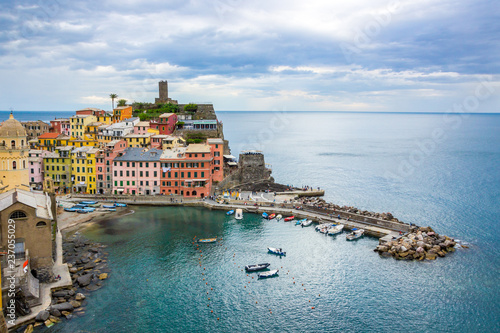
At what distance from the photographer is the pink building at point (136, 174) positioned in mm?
80188

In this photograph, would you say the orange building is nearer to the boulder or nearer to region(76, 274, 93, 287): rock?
region(76, 274, 93, 287): rock

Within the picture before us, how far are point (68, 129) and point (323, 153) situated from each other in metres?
113

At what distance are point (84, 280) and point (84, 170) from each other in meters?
43.3

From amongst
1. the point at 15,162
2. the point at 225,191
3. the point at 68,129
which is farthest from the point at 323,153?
the point at 15,162

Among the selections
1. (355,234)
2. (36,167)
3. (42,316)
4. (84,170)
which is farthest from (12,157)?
(355,234)

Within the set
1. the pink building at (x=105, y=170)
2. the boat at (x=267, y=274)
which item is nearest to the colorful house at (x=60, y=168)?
the pink building at (x=105, y=170)

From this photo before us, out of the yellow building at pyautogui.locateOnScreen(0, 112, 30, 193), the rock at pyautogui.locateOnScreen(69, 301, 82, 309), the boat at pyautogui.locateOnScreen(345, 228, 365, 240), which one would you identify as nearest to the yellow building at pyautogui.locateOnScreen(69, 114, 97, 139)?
the yellow building at pyautogui.locateOnScreen(0, 112, 30, 193)

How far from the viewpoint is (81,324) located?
36.1 m

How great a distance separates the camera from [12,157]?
2037 inches

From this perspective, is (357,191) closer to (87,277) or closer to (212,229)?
(212,229)

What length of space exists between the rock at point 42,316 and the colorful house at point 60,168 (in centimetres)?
5078

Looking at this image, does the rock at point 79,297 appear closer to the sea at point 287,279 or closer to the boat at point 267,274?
the sea at point 287,279

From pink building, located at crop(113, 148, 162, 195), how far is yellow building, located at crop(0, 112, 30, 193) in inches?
1064

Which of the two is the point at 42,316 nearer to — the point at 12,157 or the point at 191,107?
the point at 12,157
